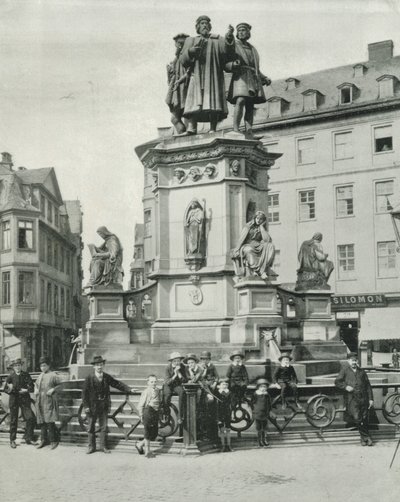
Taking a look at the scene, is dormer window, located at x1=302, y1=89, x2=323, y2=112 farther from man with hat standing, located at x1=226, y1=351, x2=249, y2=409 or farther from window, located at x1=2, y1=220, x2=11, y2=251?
man with hat standing, located at x1=226, y1=351, x2=249, y2=409

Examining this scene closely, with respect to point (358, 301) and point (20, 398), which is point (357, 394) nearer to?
point (20, 398)

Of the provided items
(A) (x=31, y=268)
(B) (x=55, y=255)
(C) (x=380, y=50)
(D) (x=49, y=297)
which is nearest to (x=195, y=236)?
(A) (x=31, y=268)

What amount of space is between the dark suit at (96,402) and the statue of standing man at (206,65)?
23.0 ft

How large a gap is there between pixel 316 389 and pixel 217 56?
26.4 feet

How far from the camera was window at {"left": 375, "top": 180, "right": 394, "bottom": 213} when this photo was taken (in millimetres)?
44219

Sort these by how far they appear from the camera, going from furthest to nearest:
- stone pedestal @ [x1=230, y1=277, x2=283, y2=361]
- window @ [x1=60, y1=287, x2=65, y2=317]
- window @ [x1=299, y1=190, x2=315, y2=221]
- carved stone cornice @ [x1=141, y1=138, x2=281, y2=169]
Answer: window @ [x1=60, y1=287, x2=65, y2=317] < window @ [x1=299, y1=190, x2=315, y2=221] < carved stone cornice @ [x1=141, y1=138, x2=281, y2=169] < stone pedestal @ [x1=230, y1=277, x2=283, y2=361]

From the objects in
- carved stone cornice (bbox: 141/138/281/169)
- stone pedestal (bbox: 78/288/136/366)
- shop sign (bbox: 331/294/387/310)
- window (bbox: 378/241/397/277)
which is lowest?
stone pedestal (bbox: 78/288/136/366)

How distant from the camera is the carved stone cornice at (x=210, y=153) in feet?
54.8

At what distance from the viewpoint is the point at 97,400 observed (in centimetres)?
1220

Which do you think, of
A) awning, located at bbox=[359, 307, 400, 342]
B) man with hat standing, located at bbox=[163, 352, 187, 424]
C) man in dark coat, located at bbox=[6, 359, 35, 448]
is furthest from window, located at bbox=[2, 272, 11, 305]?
man with hat standing, located at bbox=[163, 352, 187, 424]

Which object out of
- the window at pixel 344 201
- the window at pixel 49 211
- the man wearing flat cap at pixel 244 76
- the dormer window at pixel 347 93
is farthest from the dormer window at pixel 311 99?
the man wearing flat cap at pixel 244 76

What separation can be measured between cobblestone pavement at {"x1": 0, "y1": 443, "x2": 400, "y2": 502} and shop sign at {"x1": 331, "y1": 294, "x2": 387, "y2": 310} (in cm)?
3147

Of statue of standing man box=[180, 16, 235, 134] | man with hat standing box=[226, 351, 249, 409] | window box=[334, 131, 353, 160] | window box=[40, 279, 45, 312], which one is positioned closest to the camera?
man with hat standing box=[226, 351, 249, 409]

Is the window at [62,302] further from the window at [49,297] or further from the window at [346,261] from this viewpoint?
the window at [346,261]
